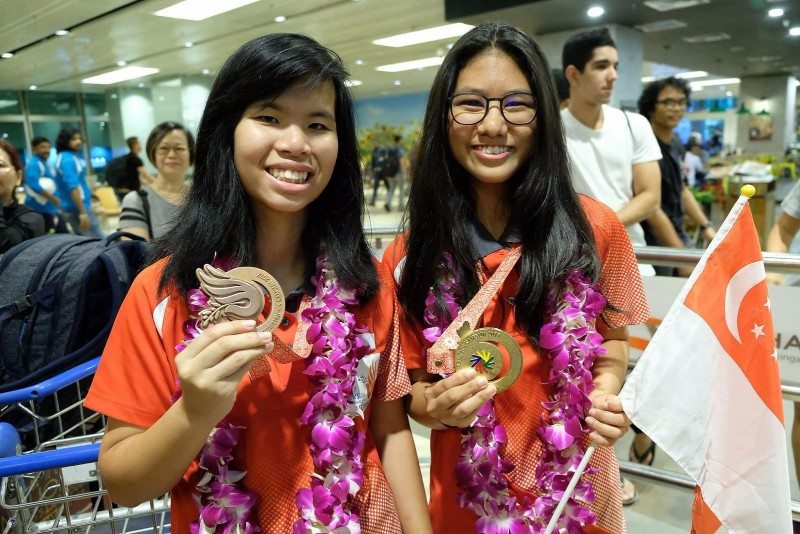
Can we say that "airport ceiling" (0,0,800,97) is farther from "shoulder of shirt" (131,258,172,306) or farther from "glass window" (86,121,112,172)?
"shoulder of shirt" (131,258,172,306)

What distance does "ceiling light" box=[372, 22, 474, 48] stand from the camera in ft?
31.2

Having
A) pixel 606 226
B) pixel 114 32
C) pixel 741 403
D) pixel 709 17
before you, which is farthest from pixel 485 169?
pixel 114 32

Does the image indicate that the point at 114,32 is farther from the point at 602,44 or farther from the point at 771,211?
the point at 771,211

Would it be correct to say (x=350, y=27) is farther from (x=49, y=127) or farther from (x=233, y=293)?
(x=49, y=127)

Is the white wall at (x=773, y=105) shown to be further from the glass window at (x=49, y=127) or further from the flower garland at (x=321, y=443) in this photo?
the glass window at (x=49, y=127)

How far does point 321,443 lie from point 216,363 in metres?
0.31

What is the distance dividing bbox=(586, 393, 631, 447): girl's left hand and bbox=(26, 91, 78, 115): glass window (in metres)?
19.4

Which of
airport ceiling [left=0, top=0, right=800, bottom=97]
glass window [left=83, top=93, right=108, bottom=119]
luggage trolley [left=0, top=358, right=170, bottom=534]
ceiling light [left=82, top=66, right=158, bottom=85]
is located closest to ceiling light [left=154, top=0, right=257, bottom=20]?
airport ceiling [left=0, top=0, right=800, bottom=97]

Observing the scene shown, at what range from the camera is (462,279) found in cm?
140

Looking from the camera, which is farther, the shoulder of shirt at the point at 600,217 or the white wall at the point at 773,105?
the white wall at the point at 773,105

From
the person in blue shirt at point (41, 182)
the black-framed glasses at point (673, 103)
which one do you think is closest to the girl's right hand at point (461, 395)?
the black-framed glasses at point (673, 103)

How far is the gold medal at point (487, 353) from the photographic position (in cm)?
122

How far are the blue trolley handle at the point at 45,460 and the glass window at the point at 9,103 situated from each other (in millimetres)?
18212

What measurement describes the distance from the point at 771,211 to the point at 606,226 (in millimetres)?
8502
